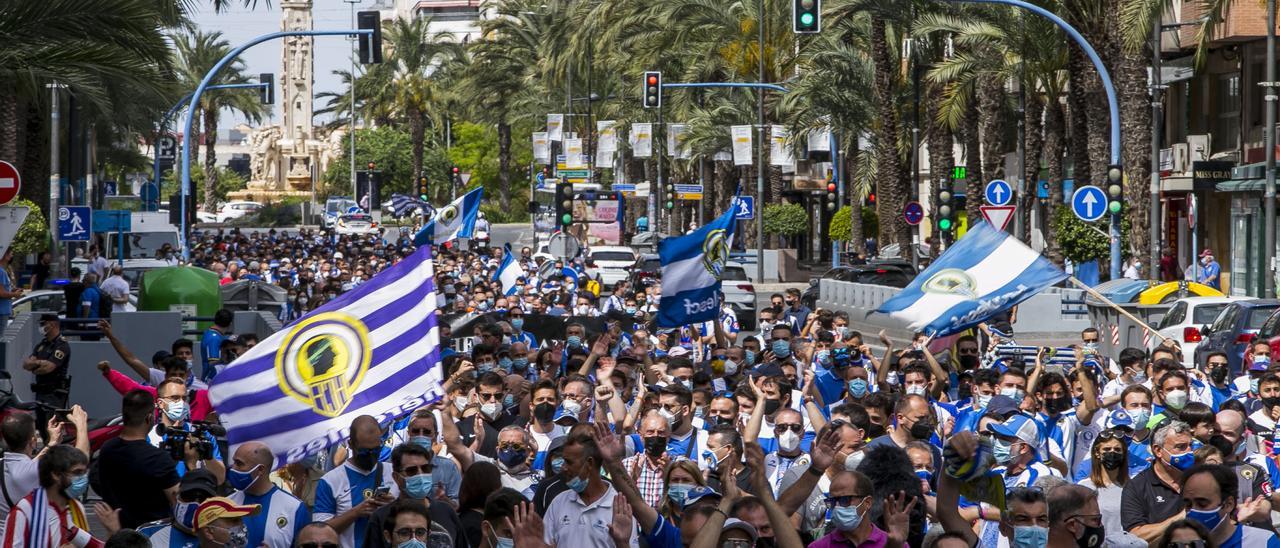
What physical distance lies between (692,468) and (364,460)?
141 centimetres

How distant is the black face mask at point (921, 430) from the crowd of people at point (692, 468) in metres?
0.01

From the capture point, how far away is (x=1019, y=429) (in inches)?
371

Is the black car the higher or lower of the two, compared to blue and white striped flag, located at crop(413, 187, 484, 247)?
lower

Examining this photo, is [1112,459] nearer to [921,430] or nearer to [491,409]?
[921,430]

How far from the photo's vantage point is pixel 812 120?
49.4 m

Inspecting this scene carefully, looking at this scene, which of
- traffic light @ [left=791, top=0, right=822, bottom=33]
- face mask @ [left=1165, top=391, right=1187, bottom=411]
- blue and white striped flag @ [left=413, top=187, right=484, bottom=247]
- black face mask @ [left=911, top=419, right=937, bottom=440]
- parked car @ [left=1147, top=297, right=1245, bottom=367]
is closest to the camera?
black face mask @ [left=911, top=419, right=937, bottom=440]

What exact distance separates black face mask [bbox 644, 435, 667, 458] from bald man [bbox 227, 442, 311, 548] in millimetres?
1966

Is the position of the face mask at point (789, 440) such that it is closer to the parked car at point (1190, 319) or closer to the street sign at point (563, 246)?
the parked car at point (1190, 319)

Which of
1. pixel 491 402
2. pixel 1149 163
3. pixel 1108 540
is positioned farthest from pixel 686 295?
pixel 1149 163

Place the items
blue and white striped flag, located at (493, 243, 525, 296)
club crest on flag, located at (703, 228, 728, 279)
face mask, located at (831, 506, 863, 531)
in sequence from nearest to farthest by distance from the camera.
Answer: face mask, located at (831, 506, 863, 531) < club crest on flag, located at (703, 228, 728, 279) < blue and white striped flag, located at (493, 243, 525, 296)

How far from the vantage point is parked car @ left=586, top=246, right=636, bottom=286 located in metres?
45.8

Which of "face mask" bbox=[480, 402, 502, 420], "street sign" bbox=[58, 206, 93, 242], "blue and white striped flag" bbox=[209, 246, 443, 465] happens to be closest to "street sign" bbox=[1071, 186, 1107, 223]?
"street sign" bbox=[58, 206, 93, 242]

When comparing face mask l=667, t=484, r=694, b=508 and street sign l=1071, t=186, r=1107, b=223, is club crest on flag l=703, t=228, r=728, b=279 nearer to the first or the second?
face mask l=667, t=484, r=694, b=508

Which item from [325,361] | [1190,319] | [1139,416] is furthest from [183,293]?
[1139,416]
